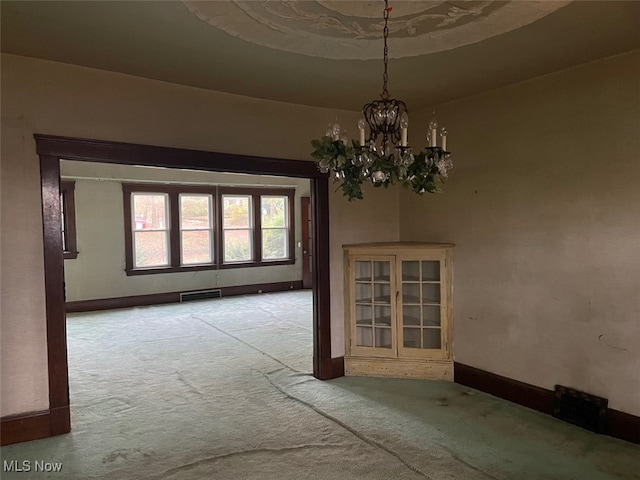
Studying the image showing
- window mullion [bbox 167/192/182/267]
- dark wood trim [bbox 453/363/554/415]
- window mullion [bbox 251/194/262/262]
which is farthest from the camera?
window mullion [bbox 251/194/262/262]

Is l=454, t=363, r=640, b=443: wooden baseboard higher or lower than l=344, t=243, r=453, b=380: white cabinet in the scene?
lower

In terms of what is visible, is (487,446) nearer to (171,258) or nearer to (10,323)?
(10,323)

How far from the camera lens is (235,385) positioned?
4.19m

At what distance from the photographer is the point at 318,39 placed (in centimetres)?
277

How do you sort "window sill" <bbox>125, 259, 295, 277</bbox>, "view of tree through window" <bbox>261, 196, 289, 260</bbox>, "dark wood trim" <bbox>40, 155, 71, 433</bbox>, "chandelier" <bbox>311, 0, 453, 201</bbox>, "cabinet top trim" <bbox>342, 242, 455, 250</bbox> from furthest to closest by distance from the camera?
"view of tree through window" <bbox>261, 196, 289, 260</bbox> < "window sill" <bbox>125, 259, 295, 277</bbox> < "cabinet top trim" <bbox>342, 242, 455, 250</bbox> < "dark wood trim" <bbox>40, 155, 71, 433</bbox> < "chandelier" <bbox>311, 0, 453, 201</bbox>

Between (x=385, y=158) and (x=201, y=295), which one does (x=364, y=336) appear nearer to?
(x=385, y=158)

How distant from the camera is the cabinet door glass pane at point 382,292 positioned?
4418 millimetres

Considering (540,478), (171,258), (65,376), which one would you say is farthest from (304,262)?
(540,478)

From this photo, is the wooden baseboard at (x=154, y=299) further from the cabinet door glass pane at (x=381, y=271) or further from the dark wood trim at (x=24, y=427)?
the cabinet door glass pane at (x=381, y=271)

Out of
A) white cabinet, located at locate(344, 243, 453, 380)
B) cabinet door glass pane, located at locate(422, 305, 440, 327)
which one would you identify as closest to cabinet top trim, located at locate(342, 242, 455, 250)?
white cabinet, located at locate(344, 243, 453, 380)

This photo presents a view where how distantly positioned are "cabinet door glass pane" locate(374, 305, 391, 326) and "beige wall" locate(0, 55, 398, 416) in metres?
2.13

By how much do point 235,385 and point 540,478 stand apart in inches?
104

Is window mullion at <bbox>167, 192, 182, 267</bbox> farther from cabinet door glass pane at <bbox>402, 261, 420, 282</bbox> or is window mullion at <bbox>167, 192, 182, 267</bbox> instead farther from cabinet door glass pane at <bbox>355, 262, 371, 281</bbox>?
cabinet door glass pane at <bbox>402, 261, 420, 282</bbox>

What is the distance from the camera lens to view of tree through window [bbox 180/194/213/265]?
8945 mm
